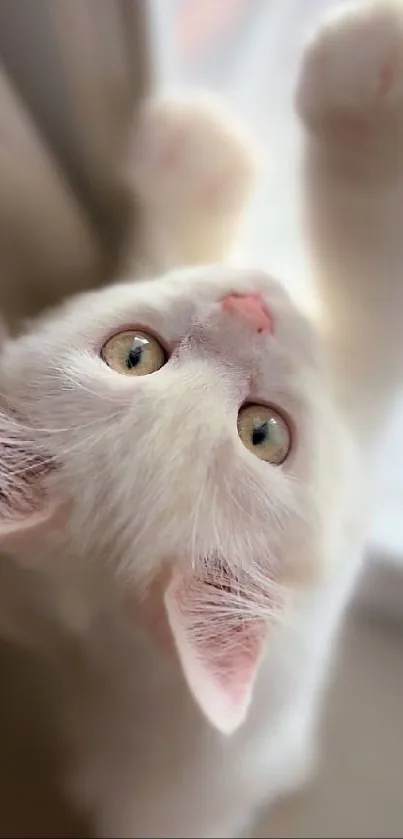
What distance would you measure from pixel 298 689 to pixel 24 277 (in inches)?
18.3

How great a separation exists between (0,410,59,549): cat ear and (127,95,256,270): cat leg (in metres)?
0.30

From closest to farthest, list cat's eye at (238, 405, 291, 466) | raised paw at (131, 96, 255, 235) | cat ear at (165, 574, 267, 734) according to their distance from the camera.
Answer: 1. cat ear at (165, 574, 267, 734)
2. cat's eye at (238, 405, 291, 466)
3. raised paw at (131, 96, 255, 235)

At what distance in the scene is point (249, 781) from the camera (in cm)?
75

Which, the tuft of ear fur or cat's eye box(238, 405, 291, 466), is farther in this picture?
cat's eye box(238, 405, 291, 466)

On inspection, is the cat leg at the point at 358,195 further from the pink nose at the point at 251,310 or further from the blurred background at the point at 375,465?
the pink nose at the point at 251,310

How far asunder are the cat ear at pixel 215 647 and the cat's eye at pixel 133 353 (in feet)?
0.56

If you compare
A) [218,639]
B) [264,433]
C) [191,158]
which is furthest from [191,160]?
[218,639]

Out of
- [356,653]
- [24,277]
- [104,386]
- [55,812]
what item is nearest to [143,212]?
[24,277]

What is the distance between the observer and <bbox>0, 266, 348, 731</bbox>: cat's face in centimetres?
58

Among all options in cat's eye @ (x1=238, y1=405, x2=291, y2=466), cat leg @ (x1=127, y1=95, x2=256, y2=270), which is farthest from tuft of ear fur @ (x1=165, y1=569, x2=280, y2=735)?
cat leg @ (x1=127, y1=95, x2=256, y2=270)

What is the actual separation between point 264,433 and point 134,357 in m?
0.12

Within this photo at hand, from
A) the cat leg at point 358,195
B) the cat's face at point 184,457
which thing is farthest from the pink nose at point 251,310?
the cat leg at point 358,195

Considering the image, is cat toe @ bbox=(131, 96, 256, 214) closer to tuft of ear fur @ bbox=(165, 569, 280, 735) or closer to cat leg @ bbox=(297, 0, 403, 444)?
cat leg @ bbox=(297, 0, 403, 444)

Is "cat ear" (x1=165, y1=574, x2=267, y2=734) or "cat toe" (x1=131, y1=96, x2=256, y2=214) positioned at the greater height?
"cat toe" (x1=131, y1=96, x2=256, y2=214)
